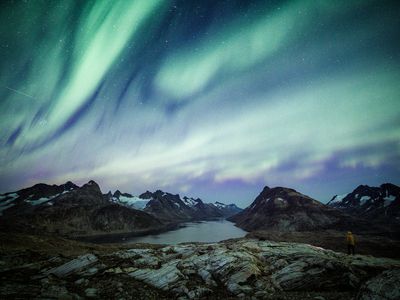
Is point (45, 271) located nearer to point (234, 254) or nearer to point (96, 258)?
point (96, 258)

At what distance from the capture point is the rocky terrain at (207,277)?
1719 centimetres

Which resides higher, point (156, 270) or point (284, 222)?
point (156, 270)

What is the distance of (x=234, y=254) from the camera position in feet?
84.4

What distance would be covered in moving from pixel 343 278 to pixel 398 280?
17.6 feet

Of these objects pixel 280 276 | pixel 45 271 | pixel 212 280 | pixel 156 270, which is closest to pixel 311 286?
pixel 280 276

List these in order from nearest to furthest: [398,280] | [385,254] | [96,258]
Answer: [398,280]
[96,258]
[385,254]

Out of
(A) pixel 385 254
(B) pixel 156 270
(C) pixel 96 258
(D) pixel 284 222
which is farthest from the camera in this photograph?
(D) pixel 284 222

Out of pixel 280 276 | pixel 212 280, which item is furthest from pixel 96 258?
pixel 280 276

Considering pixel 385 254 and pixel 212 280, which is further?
pixel 385 254

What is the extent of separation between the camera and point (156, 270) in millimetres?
23234

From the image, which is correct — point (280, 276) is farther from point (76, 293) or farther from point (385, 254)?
point (385, 254)

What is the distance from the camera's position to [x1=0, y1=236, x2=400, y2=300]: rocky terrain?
17.2 metres

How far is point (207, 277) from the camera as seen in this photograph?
2192 cm

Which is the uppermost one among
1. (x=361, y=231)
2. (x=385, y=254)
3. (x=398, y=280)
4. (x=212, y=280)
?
(x=398, y=280)
